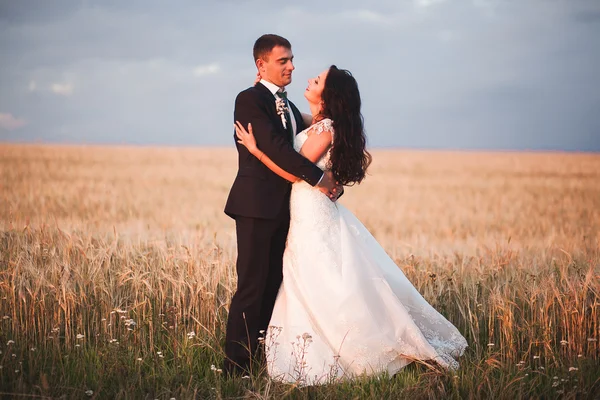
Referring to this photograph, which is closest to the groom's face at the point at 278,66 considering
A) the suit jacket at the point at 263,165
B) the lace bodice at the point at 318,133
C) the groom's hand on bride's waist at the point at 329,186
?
the suit jacket at the point at 263,165

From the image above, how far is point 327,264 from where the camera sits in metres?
4.37

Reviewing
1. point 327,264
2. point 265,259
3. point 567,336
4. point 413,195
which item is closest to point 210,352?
point 265,259

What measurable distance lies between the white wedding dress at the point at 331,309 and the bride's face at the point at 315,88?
0.22m

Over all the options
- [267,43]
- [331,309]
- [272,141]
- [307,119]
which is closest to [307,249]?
[331,309]

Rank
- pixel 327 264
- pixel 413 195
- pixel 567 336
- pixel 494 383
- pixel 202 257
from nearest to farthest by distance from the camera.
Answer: pixel 494 383 → pixel 327 264 → pixel 567 336 → pixel 202 257 → pixel 413 195

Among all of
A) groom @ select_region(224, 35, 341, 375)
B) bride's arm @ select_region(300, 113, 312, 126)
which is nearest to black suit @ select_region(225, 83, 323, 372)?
groom @ select_region(224, 35, 341, 375)

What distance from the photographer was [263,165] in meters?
4.40

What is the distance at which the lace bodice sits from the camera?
4.40 meters

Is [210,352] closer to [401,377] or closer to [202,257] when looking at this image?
[401,377]

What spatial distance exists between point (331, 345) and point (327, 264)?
58 cm

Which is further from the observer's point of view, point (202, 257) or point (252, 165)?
point (202, 257)

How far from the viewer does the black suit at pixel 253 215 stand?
4328mm

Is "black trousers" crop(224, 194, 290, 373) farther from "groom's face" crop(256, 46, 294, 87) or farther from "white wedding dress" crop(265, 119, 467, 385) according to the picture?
"groom's face" crop(256, 46, 294, 87)

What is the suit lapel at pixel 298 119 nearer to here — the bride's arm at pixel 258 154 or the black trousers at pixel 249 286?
the bride's arm at pixel 258 154
